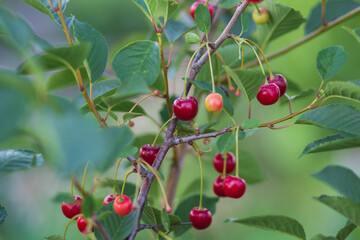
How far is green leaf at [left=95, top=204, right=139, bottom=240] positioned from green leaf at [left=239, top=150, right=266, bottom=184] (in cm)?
50

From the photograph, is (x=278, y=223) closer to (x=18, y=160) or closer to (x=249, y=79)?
(x=249, y=79)

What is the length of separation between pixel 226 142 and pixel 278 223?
0.15 m

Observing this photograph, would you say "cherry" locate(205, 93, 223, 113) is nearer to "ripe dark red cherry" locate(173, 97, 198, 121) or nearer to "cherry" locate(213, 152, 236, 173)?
"ripe dark red cherry" locate(173, 97, 198, 121)

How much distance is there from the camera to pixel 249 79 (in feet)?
2.05

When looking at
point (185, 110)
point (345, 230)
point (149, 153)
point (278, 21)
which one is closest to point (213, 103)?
point (185, 110)

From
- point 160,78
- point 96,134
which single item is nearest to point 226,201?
point 160,78

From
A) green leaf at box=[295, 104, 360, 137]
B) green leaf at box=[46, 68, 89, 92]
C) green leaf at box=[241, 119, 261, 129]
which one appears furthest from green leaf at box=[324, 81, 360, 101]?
green leaf at box=[46, 68, 89, 92]

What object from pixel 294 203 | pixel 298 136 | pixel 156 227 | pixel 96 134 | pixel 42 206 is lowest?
pixel 42 206

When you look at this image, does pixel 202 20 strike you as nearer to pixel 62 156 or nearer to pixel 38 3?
pixel 38 3

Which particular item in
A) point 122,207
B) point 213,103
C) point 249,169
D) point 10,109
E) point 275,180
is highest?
point 10,109

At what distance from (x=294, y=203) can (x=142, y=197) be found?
4.83ft

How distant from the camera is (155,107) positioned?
280 cm

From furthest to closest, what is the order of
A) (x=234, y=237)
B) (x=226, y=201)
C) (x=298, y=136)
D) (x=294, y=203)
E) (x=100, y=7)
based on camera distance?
(x=100, y=7) < (x=226, y=201) < (x=234, y=237) < (x=294, y=203) < (x=298, y=136)

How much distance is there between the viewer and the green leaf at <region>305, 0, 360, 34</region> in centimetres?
109
